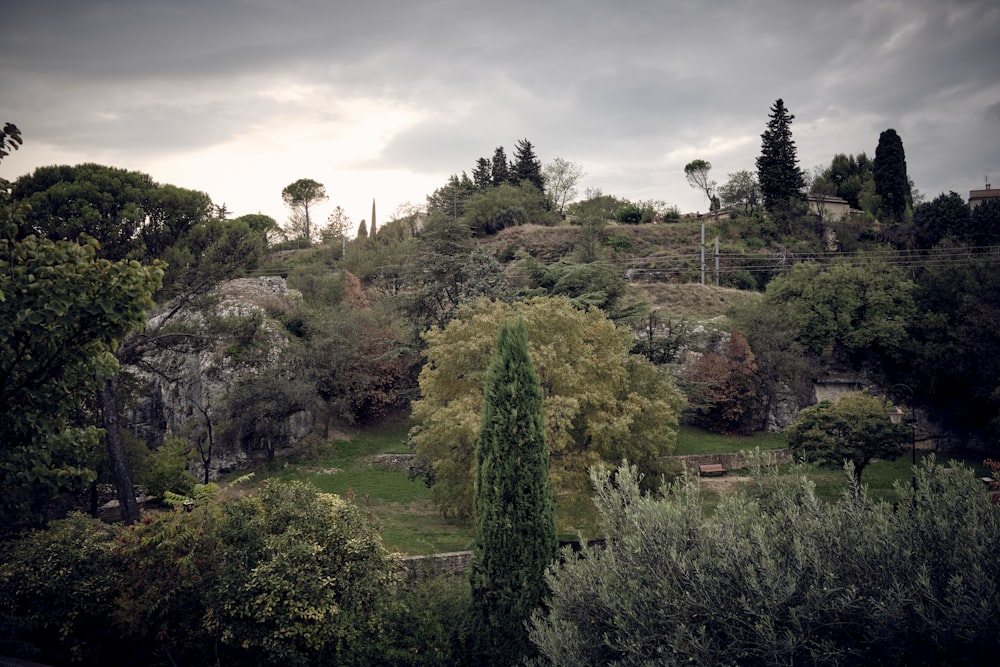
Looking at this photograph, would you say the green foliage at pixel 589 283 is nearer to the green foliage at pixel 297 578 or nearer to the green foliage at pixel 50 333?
the green foliage at pixel 297 578

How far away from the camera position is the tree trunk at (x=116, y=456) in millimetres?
17672

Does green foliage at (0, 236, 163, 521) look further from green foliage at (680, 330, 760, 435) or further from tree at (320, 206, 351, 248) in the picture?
tree at (320, 206, 351, 248)

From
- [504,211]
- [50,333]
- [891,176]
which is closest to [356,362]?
[50,333]

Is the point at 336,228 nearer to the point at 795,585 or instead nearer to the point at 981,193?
the point at 795,585

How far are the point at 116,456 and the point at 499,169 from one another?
183 feet

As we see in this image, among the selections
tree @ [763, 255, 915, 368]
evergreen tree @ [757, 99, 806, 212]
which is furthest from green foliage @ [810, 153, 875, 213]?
tree @ [763, 255, 915, 368]

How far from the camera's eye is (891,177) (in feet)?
191

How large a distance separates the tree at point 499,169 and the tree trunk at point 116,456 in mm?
53131

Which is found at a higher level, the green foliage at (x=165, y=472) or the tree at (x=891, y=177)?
the tree at (x=891, y=177)

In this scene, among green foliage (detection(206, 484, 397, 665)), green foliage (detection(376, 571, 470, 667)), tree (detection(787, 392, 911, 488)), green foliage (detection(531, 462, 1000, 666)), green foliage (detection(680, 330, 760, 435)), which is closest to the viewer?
green foliage (detection(531, 462, 1000, 666))

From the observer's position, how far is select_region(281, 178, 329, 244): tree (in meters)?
69.2

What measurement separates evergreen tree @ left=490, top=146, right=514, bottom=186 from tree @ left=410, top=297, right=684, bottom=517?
49356mm

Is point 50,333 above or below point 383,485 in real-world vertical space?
above

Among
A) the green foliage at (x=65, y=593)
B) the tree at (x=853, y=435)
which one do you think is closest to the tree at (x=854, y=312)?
the tree at (x=853, y=435)
